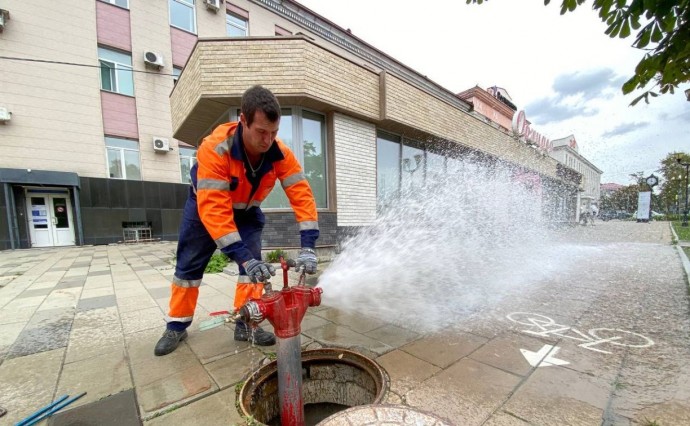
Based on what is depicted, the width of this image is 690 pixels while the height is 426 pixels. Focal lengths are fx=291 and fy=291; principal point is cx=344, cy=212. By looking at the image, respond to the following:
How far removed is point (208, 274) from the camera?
18.7 feet

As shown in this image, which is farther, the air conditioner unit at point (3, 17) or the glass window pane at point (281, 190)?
the air conditioner unit at point (3, 17)

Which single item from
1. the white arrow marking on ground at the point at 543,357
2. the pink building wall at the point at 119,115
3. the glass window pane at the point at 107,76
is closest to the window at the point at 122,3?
the glass window pane at the point at 107,76

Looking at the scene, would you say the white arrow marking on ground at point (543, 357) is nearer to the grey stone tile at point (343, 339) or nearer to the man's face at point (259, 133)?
the grey stone tile at point (343, 339)

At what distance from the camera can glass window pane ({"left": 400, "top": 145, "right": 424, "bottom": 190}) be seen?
9.48 m

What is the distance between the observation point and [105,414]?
174 cm

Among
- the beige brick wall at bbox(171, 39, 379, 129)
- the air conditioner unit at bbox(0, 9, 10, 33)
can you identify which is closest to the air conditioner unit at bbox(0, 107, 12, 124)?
the air conditioner unit at bbox(0, 9, 10, 33)

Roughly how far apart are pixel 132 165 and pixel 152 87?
361cm

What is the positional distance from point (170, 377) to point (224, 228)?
1.21 m

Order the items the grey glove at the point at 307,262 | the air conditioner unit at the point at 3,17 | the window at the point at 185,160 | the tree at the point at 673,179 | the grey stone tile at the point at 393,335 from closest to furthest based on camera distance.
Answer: the grey glove at the point at 307,262, the grey stone tile at the point at 393,335, the air conditioner unit at the point at 3,17, the window at the point at 185,160, the tree at the point at 673,179

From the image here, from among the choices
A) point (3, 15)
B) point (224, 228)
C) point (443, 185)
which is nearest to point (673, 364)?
point (224, 228)

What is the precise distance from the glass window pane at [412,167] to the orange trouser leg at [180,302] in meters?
7.81

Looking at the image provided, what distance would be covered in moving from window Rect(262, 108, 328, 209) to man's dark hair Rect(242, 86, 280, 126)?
487 centimetres

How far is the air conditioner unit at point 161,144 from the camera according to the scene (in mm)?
12870

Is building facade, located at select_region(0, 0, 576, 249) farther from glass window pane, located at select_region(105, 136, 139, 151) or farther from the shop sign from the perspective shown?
the shop sign
